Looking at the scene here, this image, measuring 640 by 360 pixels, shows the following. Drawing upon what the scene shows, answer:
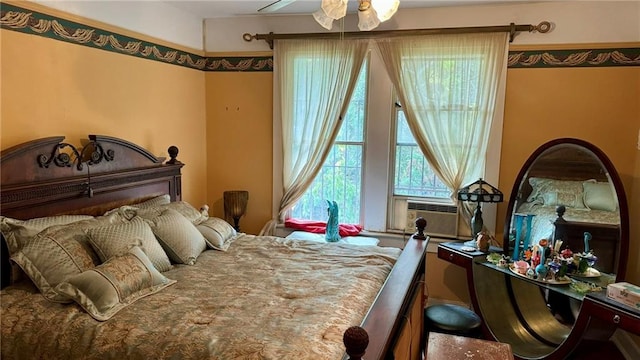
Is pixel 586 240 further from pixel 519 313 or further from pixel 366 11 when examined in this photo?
pixel 366 11

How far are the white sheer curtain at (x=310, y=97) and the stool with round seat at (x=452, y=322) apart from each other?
5.40 feet

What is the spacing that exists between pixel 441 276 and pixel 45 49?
11.0 feet

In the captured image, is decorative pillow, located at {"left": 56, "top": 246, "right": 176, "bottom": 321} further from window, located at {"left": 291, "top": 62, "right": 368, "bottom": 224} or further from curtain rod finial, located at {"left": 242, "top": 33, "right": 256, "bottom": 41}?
curtain rod finial, located at {"left": 242, "top": 33, "right": 256, "bottom": 41}

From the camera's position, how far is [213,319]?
183cm

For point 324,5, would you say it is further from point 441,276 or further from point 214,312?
point 441,276

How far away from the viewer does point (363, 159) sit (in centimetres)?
390

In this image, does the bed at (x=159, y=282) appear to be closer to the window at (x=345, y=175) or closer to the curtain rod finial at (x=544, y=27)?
the window at (x=345, y=175)

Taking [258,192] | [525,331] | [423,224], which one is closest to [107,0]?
[258,192]

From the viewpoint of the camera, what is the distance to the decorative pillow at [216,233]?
2869 millimetres

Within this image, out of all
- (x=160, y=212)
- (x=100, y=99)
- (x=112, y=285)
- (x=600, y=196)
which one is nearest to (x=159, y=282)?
(x=112, y=285)

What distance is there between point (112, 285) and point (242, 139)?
7.83ft

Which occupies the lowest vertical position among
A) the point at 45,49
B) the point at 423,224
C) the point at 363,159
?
the point at 423,224

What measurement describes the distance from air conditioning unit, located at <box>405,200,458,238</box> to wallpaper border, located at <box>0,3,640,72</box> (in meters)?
1.27

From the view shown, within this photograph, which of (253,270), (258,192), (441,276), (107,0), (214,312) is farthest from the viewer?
(258,192)
